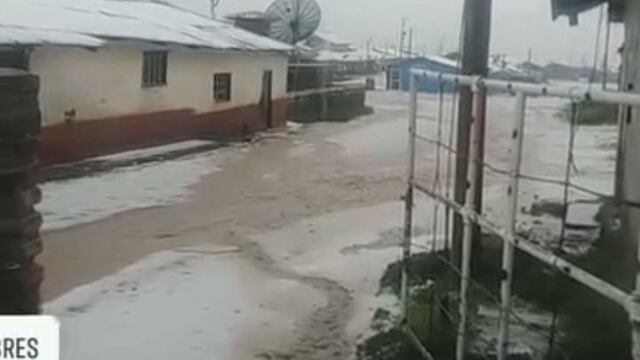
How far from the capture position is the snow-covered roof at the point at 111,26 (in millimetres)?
1604

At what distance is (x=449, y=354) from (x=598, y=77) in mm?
637

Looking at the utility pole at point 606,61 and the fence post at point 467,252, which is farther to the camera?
the utility pole at point 606,61

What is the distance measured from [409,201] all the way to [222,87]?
112 cm

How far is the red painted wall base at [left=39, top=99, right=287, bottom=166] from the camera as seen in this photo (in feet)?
7.10

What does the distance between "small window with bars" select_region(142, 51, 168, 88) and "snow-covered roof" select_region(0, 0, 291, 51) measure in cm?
21

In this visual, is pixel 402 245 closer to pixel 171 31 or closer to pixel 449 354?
pixel 449 354

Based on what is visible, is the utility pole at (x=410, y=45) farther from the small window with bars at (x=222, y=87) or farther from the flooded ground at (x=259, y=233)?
the small window with bars at (x=222, y=87)

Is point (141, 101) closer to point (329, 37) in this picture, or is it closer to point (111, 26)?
point (111, 26)

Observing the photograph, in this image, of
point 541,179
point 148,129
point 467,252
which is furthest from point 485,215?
point 148,129

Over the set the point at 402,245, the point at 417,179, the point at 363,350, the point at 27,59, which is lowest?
the point at 363,350

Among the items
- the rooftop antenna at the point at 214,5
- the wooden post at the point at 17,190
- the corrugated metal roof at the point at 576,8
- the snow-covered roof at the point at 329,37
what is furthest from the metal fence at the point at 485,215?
the wooden post at the point at 17,190

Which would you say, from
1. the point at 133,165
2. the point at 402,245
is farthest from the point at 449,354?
the point at 133,165

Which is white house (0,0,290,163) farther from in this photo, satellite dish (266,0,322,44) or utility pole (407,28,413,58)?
utility pole (407,28,413,58)

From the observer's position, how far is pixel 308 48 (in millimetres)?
2027
